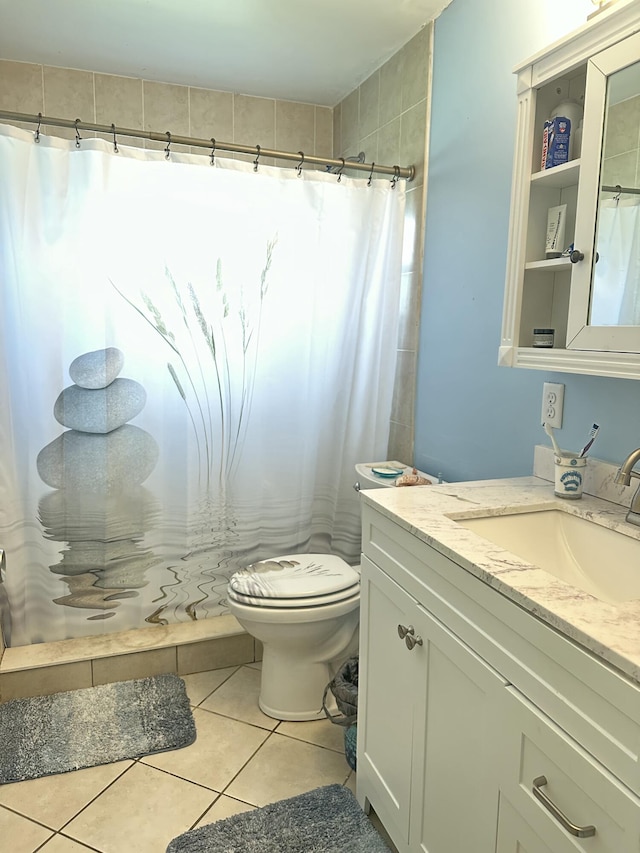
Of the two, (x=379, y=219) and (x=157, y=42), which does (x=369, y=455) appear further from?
(x=157, y=42)

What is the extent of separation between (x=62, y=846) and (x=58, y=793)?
205mm

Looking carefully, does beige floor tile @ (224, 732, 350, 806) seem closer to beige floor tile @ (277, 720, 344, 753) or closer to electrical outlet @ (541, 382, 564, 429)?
beige floor tile @ (277, 720, 344, 753)

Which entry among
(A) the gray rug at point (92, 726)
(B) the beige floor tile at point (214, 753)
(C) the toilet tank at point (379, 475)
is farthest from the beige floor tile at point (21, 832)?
(C) the toilet tank at point (379, 475)

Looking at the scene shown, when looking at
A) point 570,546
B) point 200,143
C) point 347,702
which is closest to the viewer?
point 570,546

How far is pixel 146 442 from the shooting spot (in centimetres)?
230

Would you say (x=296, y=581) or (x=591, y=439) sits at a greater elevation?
(x=591, y=439)

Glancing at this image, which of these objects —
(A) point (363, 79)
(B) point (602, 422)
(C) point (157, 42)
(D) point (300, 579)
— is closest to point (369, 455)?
(D) point (300, 579)

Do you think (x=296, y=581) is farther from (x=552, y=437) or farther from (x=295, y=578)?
(x=552, y=437)

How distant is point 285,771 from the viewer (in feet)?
6.12

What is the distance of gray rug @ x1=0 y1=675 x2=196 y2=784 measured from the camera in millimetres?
1888

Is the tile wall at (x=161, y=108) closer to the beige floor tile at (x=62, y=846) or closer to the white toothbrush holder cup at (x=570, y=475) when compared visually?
the white toothbrush holder cup at (x=570, y=475)

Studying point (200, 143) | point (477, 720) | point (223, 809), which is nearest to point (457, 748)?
point (477, 720)

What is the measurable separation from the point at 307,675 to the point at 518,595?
129 cm

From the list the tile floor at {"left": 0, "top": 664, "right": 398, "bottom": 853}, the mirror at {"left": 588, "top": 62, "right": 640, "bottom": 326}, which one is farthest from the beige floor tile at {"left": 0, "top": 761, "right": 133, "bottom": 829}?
the mirror at {"left": 588, "top": 62, "right": 640, "bottom": 326}
